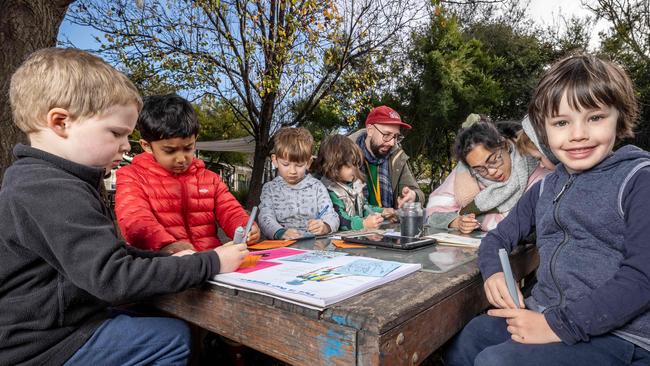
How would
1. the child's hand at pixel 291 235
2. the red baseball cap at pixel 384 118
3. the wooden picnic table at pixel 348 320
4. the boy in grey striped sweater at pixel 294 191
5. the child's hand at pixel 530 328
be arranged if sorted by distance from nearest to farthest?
the wooden picnic table at pixel 348 320 < the child's hand at pixel 530 328 < the child's hand at pixel 291 235 < the boy in grey striped sweater at pixel 294 191 < the red baseball cap at pixel 384 118

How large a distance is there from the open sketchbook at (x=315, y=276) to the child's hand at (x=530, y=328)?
314 millimetres

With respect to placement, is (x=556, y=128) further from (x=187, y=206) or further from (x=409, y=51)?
(x=409, y=51)

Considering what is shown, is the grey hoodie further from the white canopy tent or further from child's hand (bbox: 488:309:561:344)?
the white canopy tent

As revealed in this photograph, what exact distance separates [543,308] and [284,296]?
0.90 m

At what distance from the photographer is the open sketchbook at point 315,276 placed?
968mm

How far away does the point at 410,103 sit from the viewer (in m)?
13.4

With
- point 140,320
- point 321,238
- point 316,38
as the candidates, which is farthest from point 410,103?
point 140,320

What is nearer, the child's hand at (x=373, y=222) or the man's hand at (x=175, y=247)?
the man's hand at (x=175, y=247)

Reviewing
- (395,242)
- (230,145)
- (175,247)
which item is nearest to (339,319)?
(395,242)

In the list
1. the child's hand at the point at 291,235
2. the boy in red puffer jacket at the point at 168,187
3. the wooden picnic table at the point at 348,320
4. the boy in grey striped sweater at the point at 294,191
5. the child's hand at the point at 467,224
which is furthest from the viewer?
the boy in grey striped sweater at the point at 294,191

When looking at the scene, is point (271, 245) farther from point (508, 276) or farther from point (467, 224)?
point (467, 224)

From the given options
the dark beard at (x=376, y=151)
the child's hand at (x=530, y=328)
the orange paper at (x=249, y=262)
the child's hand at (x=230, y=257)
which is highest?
the dark beard at (x=376, y=151)

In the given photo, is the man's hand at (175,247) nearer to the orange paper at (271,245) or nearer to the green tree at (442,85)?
the orange paper at (271,245)

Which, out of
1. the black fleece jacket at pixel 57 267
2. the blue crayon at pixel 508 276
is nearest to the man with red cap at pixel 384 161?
the blue crayon at pixel 508 276
